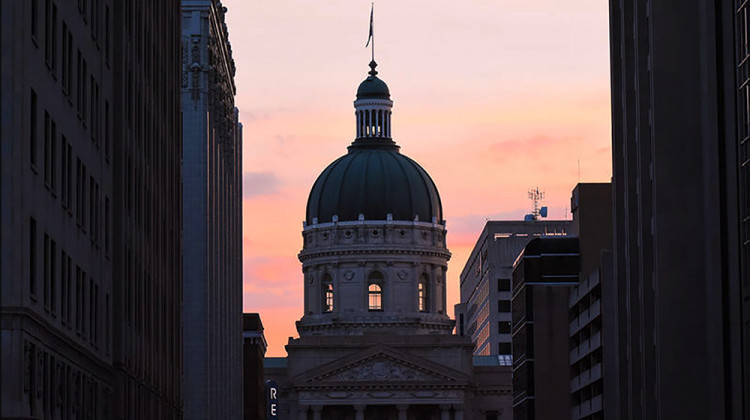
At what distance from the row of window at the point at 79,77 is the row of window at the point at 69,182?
3.46 feet

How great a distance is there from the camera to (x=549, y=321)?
12044cm

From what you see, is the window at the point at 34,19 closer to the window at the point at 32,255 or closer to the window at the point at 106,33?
the window at the point at 32,255

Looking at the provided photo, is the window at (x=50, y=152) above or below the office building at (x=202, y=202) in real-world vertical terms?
below

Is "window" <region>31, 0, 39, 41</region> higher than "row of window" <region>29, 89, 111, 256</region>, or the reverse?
"window" <region>31, 0, 39, 41</region>

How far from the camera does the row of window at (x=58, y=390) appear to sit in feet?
129

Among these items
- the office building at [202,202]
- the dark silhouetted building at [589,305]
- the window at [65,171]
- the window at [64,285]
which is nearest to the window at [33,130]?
the window at [65,171]

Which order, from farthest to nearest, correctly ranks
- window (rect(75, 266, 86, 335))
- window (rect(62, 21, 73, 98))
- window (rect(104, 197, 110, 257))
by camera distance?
window (rect(104, 197, 110, 257)), window (rect(75, 266, 86, 335)), window (rect(62, 21, 73, 98))

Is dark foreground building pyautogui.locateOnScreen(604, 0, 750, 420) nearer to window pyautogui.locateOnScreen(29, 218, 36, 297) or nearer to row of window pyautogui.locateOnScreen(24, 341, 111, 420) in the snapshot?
row of window pyautogui.locateOnScreen(24, 341, 111, 420)

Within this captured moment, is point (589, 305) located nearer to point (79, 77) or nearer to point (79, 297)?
point (79, 297)

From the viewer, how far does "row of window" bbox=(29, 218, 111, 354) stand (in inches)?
1602

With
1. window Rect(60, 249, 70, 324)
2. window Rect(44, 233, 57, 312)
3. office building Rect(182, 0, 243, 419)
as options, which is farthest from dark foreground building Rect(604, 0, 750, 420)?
office building Rect(182, 0, 243, 419)

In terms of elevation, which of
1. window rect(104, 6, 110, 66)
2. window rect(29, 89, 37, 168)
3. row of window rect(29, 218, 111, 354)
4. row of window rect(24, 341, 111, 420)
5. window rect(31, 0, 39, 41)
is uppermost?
window rect(104, 6, 110, 66)

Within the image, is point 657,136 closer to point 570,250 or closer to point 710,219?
point 710,219

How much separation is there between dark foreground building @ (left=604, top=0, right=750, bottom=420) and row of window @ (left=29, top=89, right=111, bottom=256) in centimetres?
1648
